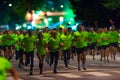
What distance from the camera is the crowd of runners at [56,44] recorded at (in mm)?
21453

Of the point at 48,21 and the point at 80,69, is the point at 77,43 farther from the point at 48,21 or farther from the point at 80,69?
the point at 48,21

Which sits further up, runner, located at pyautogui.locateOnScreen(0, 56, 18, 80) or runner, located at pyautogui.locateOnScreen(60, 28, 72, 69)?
runner, located at pyautogui.locateOnScreen(60, 28, 72, 69)

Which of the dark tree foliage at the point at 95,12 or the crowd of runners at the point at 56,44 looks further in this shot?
the dark tree foliage at the point at 95,12

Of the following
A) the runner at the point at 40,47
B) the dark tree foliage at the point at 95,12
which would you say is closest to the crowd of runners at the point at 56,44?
the runner at the point at 40,47

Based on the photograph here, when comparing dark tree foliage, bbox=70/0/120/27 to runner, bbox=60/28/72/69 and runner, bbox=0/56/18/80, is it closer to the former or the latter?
runner, bbox=60/28/72/69

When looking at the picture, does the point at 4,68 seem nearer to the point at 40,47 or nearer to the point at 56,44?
the point at 40,47

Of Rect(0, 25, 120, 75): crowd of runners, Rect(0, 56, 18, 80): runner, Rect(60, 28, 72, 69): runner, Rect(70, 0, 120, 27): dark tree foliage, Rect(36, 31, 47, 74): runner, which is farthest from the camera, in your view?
Rect(70, 0, 120, 27): dark tree foliage

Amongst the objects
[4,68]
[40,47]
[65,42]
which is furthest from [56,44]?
[4,68]

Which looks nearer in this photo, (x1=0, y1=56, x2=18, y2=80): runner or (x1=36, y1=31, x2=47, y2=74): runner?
(x1=0, y1=56, x2=18, y2=80): runner

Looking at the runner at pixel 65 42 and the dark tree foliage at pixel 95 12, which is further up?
the dark tree foliage at pixel 95 12

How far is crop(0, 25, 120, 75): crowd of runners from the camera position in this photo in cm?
2145

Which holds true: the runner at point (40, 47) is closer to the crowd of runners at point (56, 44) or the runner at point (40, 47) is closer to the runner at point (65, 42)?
the crowd of runners at point (56, 44)

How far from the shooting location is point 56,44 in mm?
21719

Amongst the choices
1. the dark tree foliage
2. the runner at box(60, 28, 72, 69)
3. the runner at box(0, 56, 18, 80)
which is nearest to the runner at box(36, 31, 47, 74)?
the runner at box(60, 28, 72, 69)
